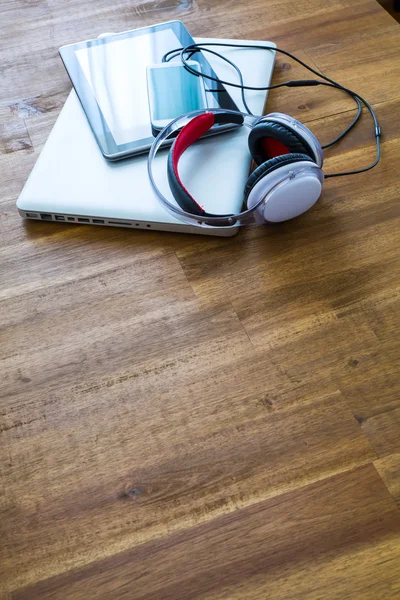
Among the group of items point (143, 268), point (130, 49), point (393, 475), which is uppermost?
point (130, 49)

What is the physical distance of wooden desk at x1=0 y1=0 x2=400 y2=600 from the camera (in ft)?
1.75

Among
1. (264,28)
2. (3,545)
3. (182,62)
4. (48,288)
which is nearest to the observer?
(3,545)

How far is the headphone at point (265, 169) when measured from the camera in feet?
2.27

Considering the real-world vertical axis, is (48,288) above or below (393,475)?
above

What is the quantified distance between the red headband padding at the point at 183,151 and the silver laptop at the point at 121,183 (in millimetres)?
18

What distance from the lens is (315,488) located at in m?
0.57

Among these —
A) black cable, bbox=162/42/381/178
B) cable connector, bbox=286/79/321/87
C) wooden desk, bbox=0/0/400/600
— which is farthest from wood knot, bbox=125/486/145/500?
cable connector, bbox=286/79/321/87

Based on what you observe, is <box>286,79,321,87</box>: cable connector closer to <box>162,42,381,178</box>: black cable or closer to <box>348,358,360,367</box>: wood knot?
<box>162,42,381,178</box>: black cable

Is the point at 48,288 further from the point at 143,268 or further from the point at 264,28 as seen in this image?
the point at 264,28

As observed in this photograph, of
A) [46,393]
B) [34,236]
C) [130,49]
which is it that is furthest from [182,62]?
[46,393]

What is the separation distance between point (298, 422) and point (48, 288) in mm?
301

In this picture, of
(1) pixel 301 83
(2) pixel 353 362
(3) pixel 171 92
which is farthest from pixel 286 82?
(2) pixel 353 362

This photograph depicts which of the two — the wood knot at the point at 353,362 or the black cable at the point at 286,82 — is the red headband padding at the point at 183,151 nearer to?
the black cable at the point at 286,82

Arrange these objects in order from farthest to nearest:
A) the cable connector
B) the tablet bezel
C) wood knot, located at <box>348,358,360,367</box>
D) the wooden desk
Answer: the cable connector
the tablet bezel
wood knot, located at <box>348,358,360,367</box>
the wooden desk
